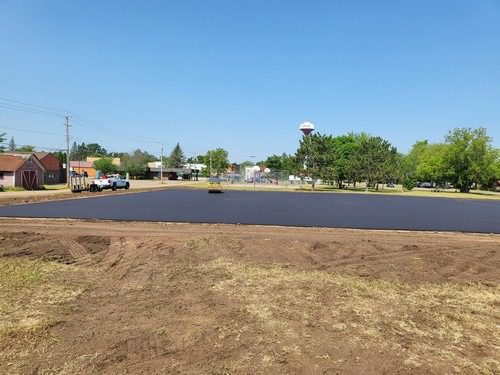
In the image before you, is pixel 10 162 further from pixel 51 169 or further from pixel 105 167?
pixel 105 167

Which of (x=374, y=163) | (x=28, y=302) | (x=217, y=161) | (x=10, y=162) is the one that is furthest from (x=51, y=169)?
(x=28, y=302)

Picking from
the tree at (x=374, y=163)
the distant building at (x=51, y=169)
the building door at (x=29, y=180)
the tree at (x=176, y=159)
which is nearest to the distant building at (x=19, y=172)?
the building door at (x=29, y=180)

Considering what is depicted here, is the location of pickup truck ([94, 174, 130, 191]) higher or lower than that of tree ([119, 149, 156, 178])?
lower

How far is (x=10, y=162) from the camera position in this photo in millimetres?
53281

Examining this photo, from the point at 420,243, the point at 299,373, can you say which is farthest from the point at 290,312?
the point at 420,243

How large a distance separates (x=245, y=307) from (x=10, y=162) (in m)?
57.9

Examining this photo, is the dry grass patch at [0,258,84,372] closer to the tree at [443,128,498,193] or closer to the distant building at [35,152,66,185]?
the distant building at [35,152,66,185]

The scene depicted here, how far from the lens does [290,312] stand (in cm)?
691

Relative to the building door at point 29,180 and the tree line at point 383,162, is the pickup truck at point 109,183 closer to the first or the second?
the building door at point 29,180

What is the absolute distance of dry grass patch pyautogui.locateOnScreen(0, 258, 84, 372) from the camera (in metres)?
5.23

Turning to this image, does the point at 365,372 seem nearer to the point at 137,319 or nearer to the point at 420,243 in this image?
the point at 137,319

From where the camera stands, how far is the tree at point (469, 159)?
80.9 meters

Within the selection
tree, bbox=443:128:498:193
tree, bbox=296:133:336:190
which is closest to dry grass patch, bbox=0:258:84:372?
tree, bbox=296:133:336:190

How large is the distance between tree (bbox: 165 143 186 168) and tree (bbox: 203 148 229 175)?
2855cm
